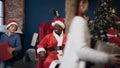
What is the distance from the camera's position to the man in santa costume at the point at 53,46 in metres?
4.64

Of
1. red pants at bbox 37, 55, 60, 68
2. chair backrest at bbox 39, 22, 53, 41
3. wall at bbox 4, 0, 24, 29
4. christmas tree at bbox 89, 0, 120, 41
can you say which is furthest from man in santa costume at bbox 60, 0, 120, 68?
wall at bbox 4, 0, 24, 29

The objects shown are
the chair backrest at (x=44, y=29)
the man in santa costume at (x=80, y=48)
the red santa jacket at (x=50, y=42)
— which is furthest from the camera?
the chair backrest at (x=44, y=29)

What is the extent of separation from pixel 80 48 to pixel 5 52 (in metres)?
3.61

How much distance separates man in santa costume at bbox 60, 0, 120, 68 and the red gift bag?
3347 millimetres

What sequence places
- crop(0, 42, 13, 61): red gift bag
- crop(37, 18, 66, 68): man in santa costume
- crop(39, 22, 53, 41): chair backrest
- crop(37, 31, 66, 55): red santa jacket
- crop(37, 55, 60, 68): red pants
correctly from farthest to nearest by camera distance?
crop(39, 22, 53, 41): chair backrest, crop(0, 42, 13, 61): red gift bag, crop(37, 31, 66, 55): red santa jacket, crop(37, 18, 66, 68): man in santa costume, crop(37, 55, 60, 68): red pants

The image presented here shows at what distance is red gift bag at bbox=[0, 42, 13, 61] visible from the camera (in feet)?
16.5

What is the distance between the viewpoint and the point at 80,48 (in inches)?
63.6

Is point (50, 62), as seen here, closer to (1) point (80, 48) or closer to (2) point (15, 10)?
(1) point (80, 48)

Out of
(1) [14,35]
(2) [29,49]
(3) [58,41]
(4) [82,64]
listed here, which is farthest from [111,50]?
(2) [29,49]

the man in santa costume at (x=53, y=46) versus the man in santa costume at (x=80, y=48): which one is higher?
the man in santa costume at (x=80, y=48)

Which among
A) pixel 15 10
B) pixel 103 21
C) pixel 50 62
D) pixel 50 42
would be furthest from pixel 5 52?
pixel 15 10

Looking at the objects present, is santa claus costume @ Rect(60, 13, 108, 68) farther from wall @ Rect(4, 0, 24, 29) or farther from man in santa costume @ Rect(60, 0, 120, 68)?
wall @ Rect(4, 0, 24, 29)

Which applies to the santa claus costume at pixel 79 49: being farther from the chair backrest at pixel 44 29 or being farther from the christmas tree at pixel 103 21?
the christmas tree at pixel 103 21

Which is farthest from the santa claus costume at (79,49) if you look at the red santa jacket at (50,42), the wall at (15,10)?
the wall at (15,10)
